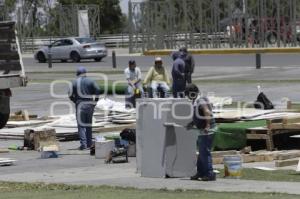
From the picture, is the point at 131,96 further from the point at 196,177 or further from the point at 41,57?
the point at 41,57

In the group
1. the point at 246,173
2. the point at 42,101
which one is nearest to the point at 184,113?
the point at 246,173

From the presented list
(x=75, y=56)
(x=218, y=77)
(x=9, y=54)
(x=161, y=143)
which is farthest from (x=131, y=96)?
(x=75, y=56)

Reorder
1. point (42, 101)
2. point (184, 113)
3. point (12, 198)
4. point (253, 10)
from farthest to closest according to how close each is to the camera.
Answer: point (253, 10)
point (42, 101)
point (184, 113)
point (12, 198)

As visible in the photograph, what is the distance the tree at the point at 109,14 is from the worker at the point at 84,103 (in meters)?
67.7

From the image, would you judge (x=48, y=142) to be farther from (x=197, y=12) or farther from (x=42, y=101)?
(x=197, y=12)

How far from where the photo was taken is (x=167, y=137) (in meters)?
14.4

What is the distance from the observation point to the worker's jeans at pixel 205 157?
546 inches

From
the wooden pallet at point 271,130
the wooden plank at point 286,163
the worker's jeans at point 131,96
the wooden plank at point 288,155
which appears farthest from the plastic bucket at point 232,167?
the worker's jeans at point 131,96

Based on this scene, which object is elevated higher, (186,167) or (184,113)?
(184,113)

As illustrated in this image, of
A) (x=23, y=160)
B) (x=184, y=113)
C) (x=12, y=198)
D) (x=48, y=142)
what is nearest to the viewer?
(x=12, y=198)

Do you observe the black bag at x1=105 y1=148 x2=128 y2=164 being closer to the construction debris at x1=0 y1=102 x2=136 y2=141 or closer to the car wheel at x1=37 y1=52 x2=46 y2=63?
the construction debris at x1=0 y1=102 x2=136 y2=141

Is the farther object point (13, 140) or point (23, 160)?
point (13, 140)

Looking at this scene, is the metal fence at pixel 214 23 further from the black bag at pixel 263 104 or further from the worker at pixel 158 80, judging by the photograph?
the black bag at pixel 263 104

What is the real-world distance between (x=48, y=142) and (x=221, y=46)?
41.5 m
